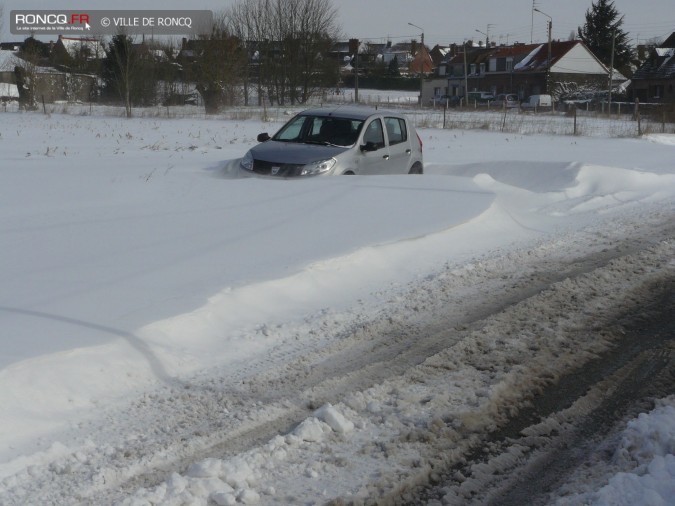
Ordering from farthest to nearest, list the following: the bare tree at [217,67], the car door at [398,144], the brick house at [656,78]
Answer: the brick house at [656,78] → the bare tree at [217,67] → the car door at [398,144]

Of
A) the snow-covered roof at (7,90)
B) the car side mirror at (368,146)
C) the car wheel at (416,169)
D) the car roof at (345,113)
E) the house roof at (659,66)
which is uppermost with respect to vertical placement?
the house roof at (659,66)

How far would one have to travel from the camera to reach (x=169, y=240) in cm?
838

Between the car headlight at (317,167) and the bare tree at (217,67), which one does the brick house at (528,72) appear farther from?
the car headlight at (317,167)

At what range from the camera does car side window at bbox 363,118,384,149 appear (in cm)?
1304

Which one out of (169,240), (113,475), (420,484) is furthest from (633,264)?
(113,475)

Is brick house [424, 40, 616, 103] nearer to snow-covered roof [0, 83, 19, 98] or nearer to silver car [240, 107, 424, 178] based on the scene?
snow-covered roof [0, 83, 19, 98]

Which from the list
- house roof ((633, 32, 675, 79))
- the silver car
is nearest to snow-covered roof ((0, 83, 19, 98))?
house roof ((633, 32, 675, 79))

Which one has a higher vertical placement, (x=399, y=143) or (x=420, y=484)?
(x=399, y=143)

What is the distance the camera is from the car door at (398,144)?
1345cm

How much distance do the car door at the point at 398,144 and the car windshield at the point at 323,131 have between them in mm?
702

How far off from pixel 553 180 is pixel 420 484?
11802 mm

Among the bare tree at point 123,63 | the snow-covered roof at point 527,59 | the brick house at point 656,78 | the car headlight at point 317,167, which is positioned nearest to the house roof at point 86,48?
the bare tree at point 123,63

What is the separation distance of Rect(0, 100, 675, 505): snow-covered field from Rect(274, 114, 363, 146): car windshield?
1.33 m

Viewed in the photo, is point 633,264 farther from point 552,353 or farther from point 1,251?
point 1,251
